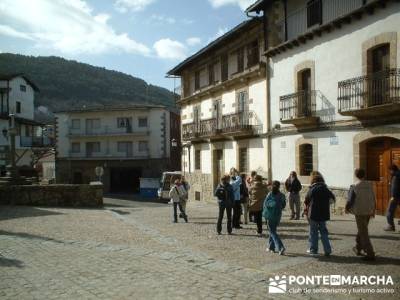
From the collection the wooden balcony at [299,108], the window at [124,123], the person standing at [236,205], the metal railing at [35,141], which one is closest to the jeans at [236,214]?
the person standing at [236,205]

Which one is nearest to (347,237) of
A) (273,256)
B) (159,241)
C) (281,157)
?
(273,256)

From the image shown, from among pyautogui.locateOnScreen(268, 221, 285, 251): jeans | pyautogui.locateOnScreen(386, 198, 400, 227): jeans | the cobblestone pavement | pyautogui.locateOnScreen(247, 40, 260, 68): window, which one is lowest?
the cobblestone pavement

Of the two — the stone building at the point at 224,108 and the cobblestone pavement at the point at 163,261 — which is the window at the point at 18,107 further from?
the cobblestone pavement at the point at 163,261

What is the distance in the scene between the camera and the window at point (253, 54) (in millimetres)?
20000

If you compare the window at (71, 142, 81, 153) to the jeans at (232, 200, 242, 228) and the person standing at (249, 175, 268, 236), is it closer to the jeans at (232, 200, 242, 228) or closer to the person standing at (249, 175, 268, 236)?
the jeans at (232, 200, 242, 228)

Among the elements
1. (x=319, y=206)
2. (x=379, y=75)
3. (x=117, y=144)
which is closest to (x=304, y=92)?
(x=379, y=75)

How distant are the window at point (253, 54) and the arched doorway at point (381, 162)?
822 centimetres

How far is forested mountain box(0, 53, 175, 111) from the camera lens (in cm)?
7219

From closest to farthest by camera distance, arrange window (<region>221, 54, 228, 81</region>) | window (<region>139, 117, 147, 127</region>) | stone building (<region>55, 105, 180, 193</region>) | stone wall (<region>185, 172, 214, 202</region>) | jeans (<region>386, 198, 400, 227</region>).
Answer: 1. jeans (<region>386, 198, 400, 227</region>)
2. window (<region>221, 54, 228, 81</region>)
3. stone wall (<region>185, 172, 214, 202</region>)
4. stone building (<region>55, 105, 180, 193</region>)
5. window (<region>139, 117, 147, 127</region>)

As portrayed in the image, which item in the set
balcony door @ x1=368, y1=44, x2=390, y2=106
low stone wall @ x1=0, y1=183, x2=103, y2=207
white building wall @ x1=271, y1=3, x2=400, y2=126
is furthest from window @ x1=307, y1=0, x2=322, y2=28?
low stone wall @ x1=0, y1=183, x2=103, y2=207

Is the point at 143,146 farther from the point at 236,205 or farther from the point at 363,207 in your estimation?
the point at 363,207

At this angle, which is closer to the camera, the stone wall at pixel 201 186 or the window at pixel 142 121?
the stone wall at pixel 201 186

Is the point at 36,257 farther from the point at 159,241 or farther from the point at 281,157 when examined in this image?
the point at 281,157

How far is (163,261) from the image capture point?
8008mm
